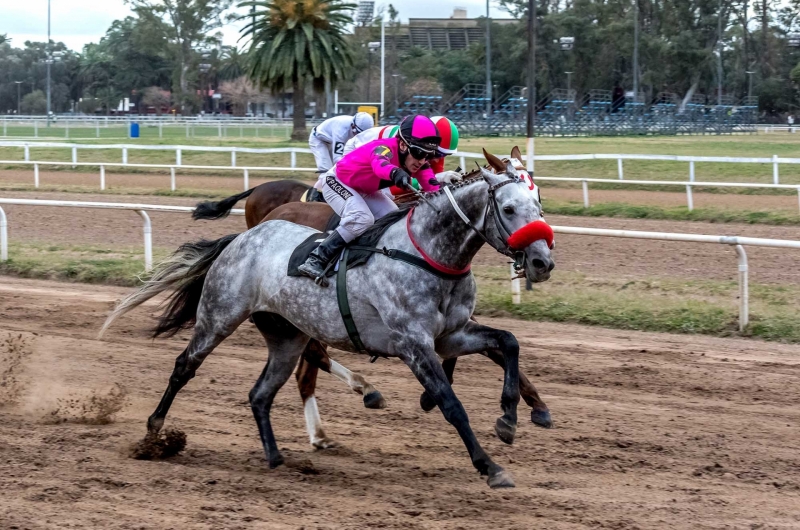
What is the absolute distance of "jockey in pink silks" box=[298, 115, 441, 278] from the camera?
207 inches

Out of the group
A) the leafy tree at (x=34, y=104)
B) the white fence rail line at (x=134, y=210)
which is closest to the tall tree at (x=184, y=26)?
the leafy tree at (x=34, y=104)

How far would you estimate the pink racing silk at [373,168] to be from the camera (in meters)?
5.25

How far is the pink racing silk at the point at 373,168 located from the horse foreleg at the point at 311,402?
1.24 meters

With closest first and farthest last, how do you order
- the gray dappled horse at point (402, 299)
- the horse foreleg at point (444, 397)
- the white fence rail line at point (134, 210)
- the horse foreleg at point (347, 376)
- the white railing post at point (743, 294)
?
1. the horse foreleg at point (444, 397)
2. the gray dappled horse at point (402, 299)
3. the horse foreleg at point (347, 376)
4. the white railing post at point (743, 294)
5. the white fence rail line at point (134, 210)

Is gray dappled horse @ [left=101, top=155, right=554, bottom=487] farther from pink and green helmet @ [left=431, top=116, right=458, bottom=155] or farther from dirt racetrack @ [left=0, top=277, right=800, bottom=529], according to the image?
pink and green helmet @ [left=431, top=116, right=458, bottom=155]

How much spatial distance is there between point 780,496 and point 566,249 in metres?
8.72

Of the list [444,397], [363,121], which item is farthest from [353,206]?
[363,121]

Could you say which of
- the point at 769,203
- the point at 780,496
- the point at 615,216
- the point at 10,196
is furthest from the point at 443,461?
the point at 10,196

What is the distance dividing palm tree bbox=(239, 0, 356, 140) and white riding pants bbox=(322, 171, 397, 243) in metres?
26.0

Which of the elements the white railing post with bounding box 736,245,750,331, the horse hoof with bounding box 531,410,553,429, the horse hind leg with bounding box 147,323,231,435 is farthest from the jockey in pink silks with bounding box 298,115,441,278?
the white railing post with bounding box 736,245,750,331

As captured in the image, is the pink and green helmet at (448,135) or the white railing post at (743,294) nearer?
the pink and green helmet at (448,135)

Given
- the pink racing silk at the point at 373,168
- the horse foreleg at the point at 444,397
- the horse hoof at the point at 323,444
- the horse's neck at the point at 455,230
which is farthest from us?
the horse hoof at the point at 323,444

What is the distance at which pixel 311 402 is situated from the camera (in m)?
5.93

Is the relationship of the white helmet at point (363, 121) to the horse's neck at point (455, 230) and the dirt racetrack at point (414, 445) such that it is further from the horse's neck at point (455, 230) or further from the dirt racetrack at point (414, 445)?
the horse's neck at point (455, 230)
